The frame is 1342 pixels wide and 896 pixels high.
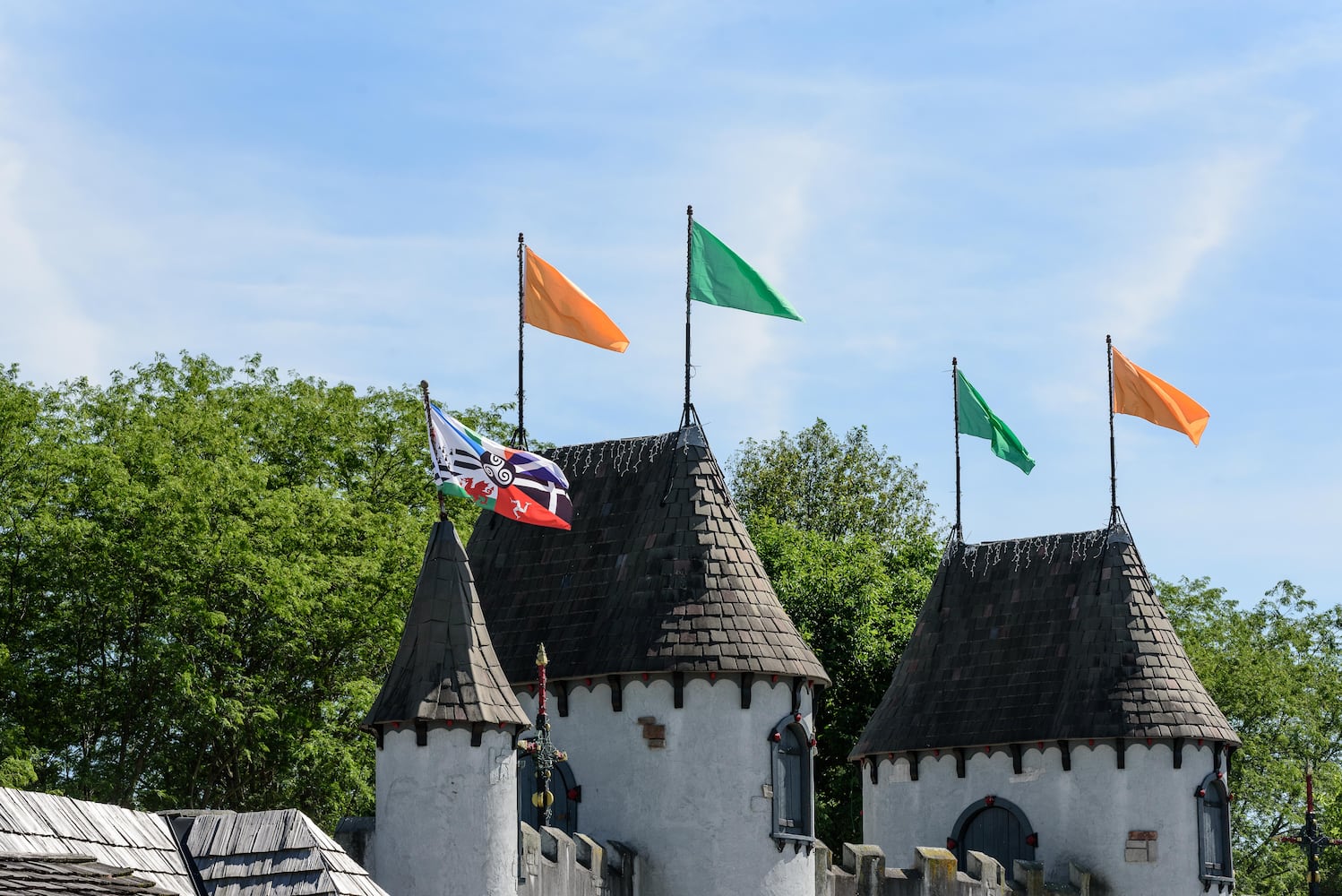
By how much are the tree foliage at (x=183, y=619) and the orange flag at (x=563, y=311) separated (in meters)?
10.7

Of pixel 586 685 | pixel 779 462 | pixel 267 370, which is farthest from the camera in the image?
pixel 779 462

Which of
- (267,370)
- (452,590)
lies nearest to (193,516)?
(267,370)

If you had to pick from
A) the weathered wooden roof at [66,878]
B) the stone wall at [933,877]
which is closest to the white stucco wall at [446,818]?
the stone wall at [933,877]

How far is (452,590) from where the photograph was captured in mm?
24188

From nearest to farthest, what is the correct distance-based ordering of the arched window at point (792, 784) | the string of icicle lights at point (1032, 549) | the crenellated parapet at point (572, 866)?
1. the crenellated parapet at point (572, 866)
2. the arched window at point (792, 784)
3. the string of icicle lights at point (1032, 549)

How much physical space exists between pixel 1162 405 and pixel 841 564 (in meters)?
12.4

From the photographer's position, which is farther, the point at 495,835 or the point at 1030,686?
the point at 1030,686

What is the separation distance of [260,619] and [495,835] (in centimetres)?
1843

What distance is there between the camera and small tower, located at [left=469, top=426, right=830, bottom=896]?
27125 mm

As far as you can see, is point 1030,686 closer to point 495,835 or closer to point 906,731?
point 906,731

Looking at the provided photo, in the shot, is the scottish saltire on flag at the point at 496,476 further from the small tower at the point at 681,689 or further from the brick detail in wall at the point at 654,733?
the brick detail in wall at the point at 654,733

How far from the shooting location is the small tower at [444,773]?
22891 millimetres

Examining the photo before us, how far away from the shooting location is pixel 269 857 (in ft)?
55.6

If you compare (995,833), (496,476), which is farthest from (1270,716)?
(496,476)
